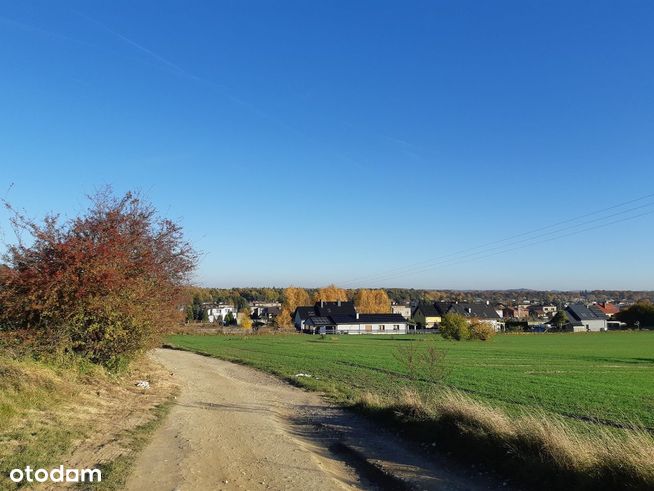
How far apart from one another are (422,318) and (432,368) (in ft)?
441

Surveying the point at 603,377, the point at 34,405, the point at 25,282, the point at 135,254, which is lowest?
the point at 603,377

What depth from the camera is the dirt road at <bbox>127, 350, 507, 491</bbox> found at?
7.53 meters

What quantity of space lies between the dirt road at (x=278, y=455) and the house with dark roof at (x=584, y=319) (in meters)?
130

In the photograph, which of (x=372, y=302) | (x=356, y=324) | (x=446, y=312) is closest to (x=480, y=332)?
(x=356, y=324)

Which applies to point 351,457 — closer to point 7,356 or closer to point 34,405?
point 34,405

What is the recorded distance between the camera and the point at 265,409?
48.4 ft

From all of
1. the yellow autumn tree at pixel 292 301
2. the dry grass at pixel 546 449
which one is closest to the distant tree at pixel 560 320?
the yellow autumn tree at pixel 292 301

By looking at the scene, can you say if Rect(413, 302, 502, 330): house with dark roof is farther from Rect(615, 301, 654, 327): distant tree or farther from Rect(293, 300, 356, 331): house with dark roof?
Rect(615, 301, 654, 327): distant tree

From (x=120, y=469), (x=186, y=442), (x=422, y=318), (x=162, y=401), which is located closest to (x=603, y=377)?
(x=162, y=401)

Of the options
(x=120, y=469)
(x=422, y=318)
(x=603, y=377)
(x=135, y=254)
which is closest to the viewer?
(x=120, y=469)

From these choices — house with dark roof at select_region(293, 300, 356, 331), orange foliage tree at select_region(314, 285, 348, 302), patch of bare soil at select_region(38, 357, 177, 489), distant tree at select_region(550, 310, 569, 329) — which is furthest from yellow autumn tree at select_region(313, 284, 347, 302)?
patch of bare soil at select_region(38, 357, 177, 489)

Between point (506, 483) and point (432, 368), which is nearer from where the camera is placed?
point (506, 483)

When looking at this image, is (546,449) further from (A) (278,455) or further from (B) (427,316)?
(B) (427,316)

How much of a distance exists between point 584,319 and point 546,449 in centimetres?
14016
